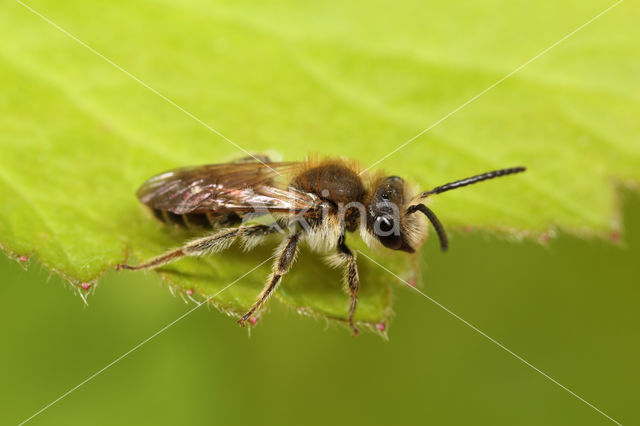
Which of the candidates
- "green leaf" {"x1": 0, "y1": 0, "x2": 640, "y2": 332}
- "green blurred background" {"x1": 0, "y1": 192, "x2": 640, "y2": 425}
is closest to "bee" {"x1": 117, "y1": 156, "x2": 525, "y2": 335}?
"green leaf" {"x1": 0, "y1": 0, "x2": 640, "y2": 332}

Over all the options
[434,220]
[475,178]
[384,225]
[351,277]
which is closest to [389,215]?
[384,225]

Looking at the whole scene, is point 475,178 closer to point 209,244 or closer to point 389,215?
point 389,215

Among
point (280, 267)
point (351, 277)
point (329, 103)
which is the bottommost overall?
point (351, 277)

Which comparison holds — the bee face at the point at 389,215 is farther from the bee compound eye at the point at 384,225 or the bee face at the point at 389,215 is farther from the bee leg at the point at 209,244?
the bee leg at the point at 209,244

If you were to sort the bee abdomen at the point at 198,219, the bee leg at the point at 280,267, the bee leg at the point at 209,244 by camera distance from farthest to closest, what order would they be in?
1. the bee abdomen at the point at 198,219
2. the bee leg at the point at 209,244
3. the bee leg at the point at 280,267

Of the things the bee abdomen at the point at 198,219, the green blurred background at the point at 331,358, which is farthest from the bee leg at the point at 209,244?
the green blurred background at the point at 331,358

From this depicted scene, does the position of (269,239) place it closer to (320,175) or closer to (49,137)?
(320,175)

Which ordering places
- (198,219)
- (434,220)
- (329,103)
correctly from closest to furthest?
(434,220)
(198,219)
(329,103)
